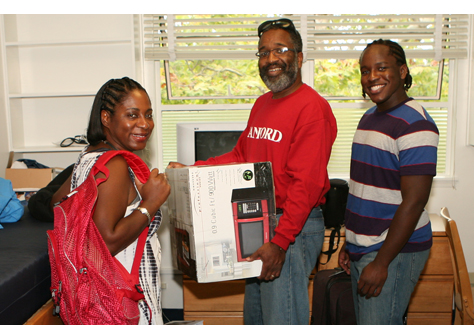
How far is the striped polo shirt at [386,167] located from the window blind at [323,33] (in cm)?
145

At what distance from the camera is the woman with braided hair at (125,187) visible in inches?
38.7

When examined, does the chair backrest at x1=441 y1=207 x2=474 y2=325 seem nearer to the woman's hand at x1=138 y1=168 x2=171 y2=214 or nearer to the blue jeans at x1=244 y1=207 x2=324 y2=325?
the blue jeans at x1=244 y1=207 x2=324 y2=325

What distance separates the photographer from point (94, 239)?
0.94 m

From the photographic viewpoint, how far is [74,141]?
255 centimetres

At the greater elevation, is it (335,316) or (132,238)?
(132,238)

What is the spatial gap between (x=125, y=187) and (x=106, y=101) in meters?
0.31

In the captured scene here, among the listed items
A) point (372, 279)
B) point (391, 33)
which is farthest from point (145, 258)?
point (391, 33)

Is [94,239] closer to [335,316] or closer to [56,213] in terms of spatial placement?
[56,213]

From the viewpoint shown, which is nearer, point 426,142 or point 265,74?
point 426,142

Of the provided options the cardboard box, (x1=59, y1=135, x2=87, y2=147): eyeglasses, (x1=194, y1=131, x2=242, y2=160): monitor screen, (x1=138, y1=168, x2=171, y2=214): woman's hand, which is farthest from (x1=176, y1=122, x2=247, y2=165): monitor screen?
(x1=138, y1=168, x2=171, y2=214): woman's hand

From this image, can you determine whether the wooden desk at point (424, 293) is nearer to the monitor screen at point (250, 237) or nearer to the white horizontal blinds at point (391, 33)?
the monitor screen at point (250, 237)

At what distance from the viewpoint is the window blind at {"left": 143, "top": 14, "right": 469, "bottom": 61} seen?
101 inches

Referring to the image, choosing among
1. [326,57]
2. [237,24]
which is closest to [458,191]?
[326,57]
